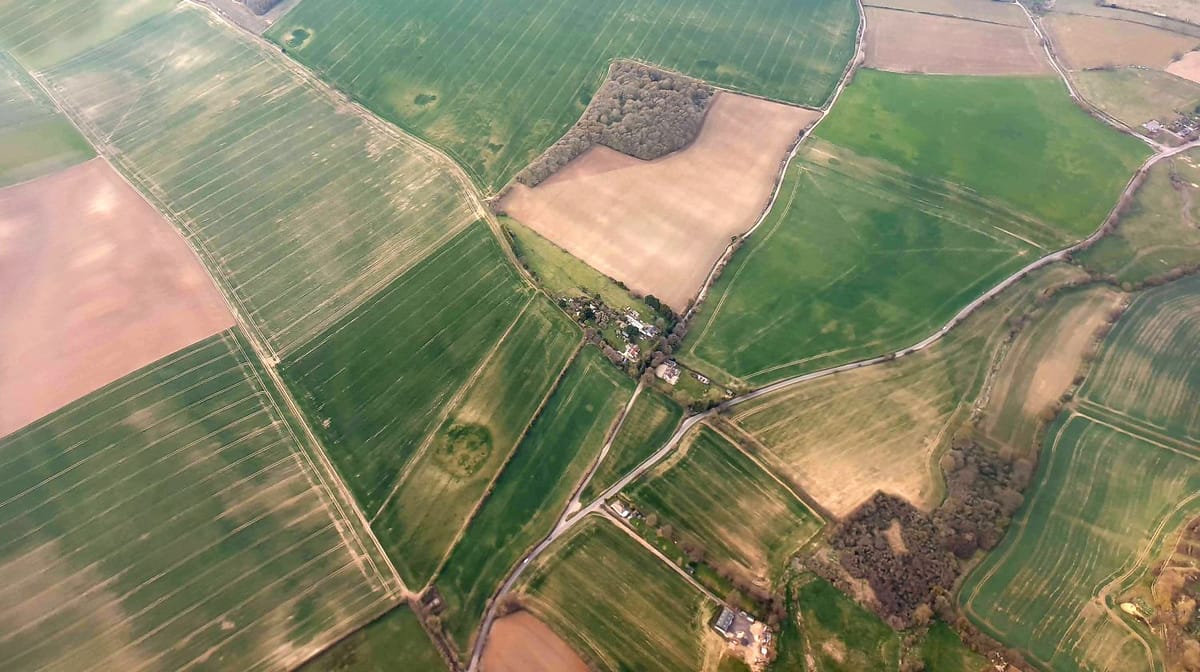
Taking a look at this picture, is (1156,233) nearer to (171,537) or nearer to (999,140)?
(999,140)

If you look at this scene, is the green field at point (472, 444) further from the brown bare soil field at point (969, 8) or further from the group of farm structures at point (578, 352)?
the brown bare soil field at point (969, 8)

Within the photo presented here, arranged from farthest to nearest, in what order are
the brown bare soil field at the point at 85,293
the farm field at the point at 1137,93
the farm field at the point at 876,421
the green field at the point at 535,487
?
1. the farm field at the point at 1137,93
2. the brown bare soil field at the point at 85,293
3. the farm field at the point at 876,421
4. the green field at the point at 535,487

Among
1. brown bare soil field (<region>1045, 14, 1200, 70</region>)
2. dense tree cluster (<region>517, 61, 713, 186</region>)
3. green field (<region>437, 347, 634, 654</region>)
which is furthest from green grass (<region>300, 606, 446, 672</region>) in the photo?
brown bare soil field (<region>1045, 14, 1200, 70</region>)

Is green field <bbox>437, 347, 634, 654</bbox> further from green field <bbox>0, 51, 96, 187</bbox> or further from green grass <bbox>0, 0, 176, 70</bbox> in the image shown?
green grass <bbox>0, 0, 176, 70</bbox>

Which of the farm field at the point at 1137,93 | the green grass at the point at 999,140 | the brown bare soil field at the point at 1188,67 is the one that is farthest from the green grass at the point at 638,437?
the brown bare soil field at the point at 1188,67

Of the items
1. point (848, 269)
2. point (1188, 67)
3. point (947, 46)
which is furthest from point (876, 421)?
point (1188, 67)

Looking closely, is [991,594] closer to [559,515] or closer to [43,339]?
[559,515]

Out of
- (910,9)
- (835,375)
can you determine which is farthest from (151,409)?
(910,9)

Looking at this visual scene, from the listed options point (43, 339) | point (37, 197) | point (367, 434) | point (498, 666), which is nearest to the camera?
point (498, 666)
